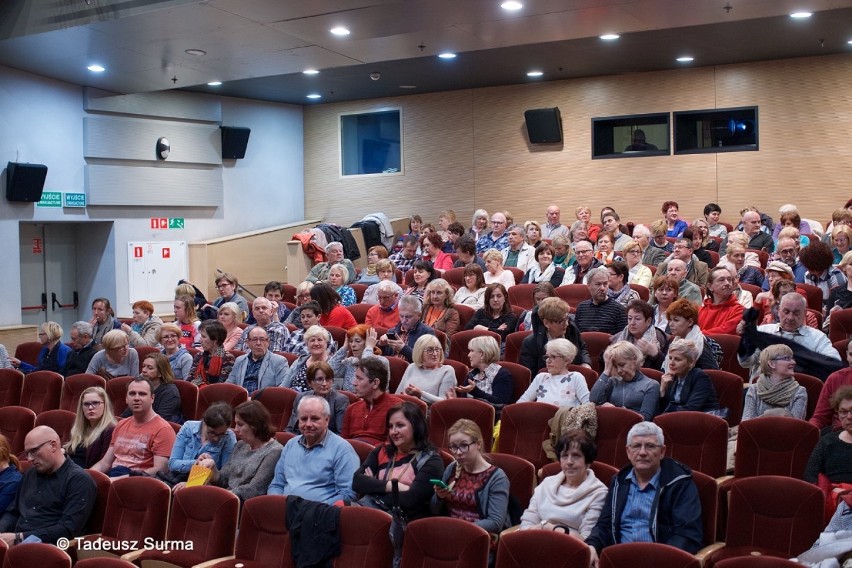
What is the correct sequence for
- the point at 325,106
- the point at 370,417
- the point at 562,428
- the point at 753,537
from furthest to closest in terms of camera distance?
the point at 325,106
the point at 370,417
the point at 562,428
the point at 753,537

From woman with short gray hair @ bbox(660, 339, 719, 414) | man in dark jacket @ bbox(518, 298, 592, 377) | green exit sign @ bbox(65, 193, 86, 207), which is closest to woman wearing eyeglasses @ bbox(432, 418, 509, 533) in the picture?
woman with short gray hair @ bbox(660, 339, 719, 414)

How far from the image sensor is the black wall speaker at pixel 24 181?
8898mm

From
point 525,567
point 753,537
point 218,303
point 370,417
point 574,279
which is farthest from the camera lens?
point 218,303

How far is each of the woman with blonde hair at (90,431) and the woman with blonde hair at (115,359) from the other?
1323mm

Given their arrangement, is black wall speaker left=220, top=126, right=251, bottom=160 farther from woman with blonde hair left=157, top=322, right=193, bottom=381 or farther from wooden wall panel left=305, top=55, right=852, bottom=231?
woman with blonde hair left=157, top=322, right=193, bottom=381

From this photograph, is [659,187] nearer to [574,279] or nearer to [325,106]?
[574,279]

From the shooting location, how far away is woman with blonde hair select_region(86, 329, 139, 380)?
6.27m

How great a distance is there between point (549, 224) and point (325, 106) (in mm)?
4040

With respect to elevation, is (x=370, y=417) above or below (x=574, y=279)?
below

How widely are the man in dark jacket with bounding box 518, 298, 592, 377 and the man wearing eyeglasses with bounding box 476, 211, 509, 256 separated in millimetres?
3583

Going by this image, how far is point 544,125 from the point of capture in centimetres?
1070

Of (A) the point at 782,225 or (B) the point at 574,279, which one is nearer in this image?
(B) the point at 574,279

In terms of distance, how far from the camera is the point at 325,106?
12195mm

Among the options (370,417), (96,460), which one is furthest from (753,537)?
(96,460)
